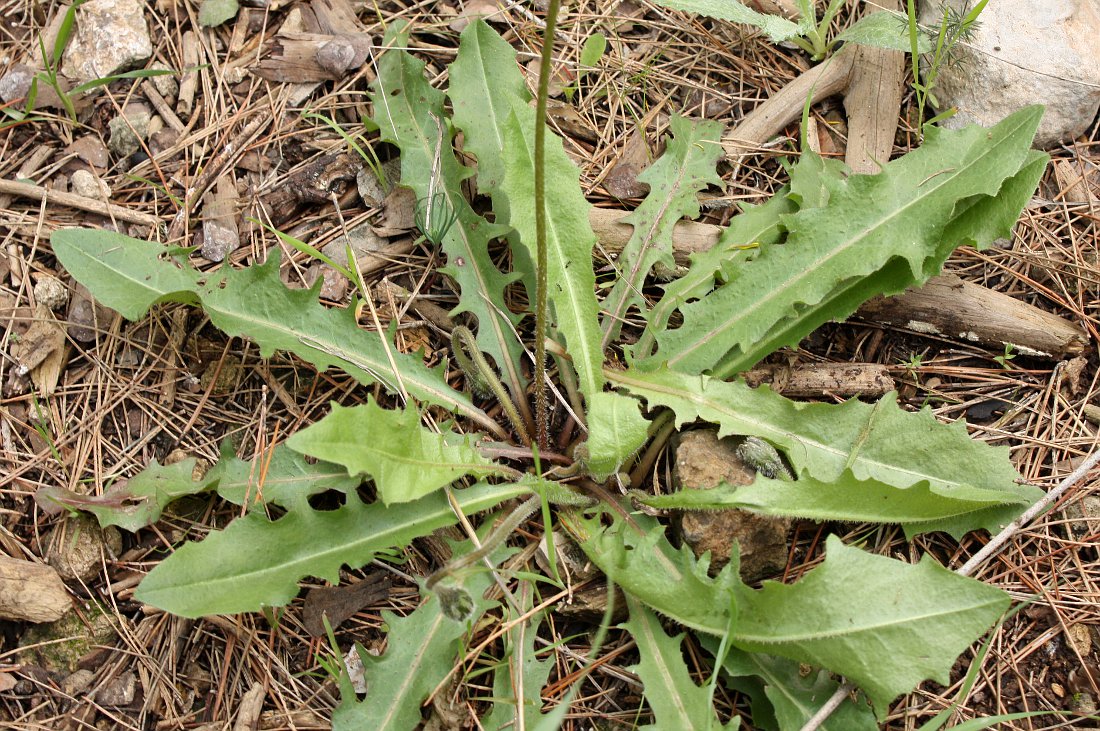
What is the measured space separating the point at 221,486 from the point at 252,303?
54cm

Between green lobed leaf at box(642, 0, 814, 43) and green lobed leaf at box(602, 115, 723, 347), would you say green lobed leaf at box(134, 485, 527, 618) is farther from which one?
green lobed leaf at box(642, 0, 814, 43)

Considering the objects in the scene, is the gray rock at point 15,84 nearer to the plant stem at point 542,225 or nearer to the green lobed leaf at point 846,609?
the plant stem at point 542,225

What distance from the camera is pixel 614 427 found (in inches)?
83.8

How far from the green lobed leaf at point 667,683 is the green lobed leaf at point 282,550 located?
0.50 meters

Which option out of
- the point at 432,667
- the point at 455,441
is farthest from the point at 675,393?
the point at 432,667

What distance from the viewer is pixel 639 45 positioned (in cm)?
300

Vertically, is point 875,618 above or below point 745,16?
below

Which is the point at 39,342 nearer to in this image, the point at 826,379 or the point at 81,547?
the point at 81,547

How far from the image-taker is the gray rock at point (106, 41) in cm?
286

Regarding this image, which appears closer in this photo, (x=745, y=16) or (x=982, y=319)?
(x=982, y=319)

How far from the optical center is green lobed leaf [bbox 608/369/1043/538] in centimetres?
220

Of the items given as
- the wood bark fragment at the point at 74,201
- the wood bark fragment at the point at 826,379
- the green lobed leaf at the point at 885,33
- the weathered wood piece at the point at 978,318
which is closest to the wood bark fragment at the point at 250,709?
the wood bark fragment at the point at 74,201

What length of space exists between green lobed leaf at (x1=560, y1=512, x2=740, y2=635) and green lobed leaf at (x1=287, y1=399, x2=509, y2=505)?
426 millimetres

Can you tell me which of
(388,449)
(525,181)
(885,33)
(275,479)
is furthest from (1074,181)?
(275,479)
